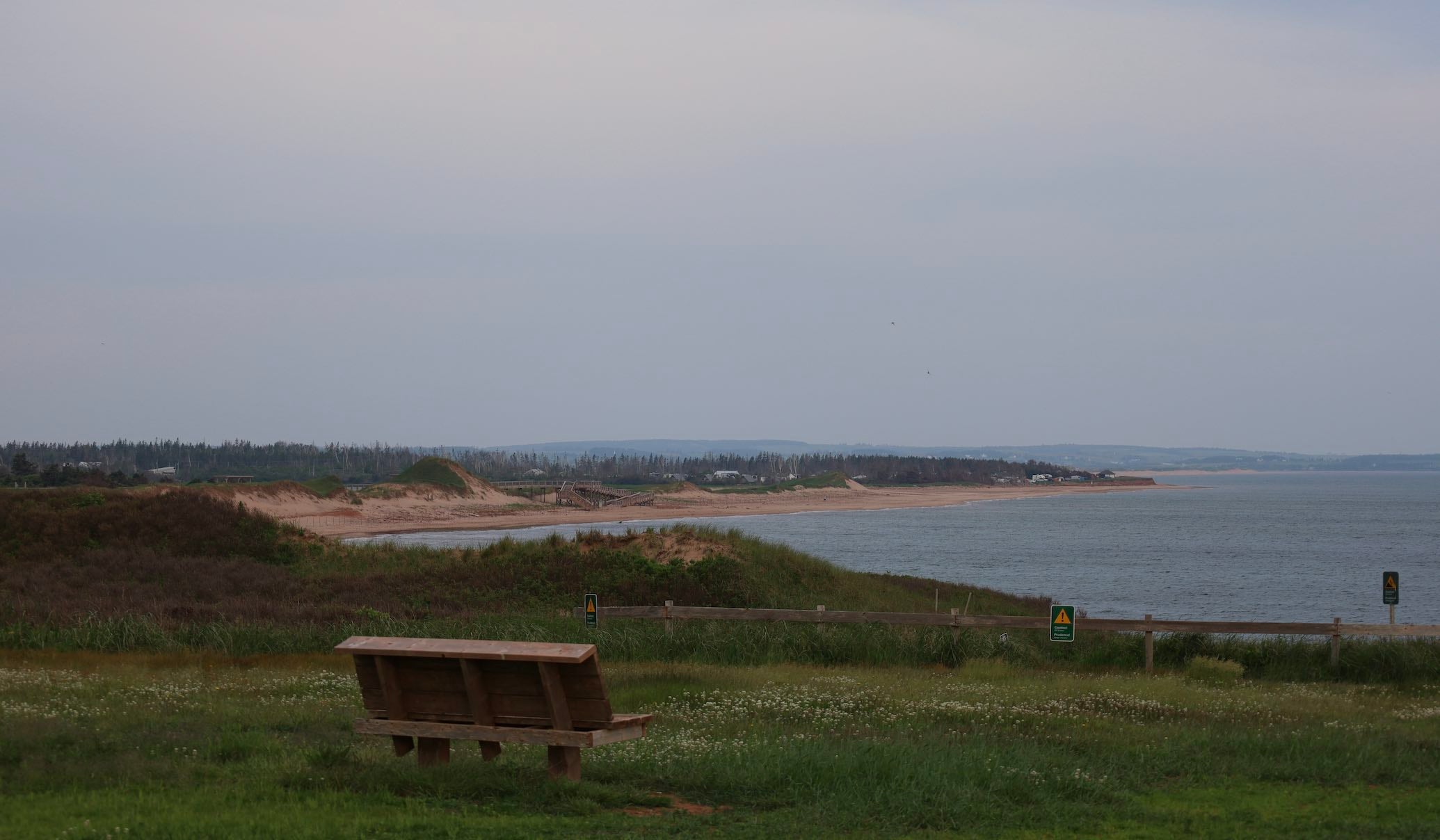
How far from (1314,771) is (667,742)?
5.39 metres

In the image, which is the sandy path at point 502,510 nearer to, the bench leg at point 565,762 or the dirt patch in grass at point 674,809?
the bench leg at point 565,762

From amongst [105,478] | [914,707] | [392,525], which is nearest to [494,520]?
[392,525]

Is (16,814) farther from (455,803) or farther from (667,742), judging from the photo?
(667,742)

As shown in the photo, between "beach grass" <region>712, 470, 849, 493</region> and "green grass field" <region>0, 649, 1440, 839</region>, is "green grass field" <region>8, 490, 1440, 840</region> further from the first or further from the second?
"beach grass" <region>712, 470, 849, 493</region>

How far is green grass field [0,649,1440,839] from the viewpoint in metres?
7.80

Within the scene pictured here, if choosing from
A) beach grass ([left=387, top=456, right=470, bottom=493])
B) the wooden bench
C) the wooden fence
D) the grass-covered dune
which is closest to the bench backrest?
the wooden bench

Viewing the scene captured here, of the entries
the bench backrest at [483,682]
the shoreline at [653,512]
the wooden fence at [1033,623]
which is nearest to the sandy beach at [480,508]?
the shoreline at [653,512]

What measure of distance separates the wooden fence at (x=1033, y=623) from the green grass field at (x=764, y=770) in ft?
12.1

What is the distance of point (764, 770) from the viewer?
9.16 meters

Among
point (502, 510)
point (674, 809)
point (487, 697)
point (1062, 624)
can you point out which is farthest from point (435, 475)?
point (674, 809)

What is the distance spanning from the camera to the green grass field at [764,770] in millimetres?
7797

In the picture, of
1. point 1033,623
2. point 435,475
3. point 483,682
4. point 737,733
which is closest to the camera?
point 483,682

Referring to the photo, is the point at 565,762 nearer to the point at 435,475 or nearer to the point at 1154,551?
the point at 1154,551

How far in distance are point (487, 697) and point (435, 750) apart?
2.47 ft
